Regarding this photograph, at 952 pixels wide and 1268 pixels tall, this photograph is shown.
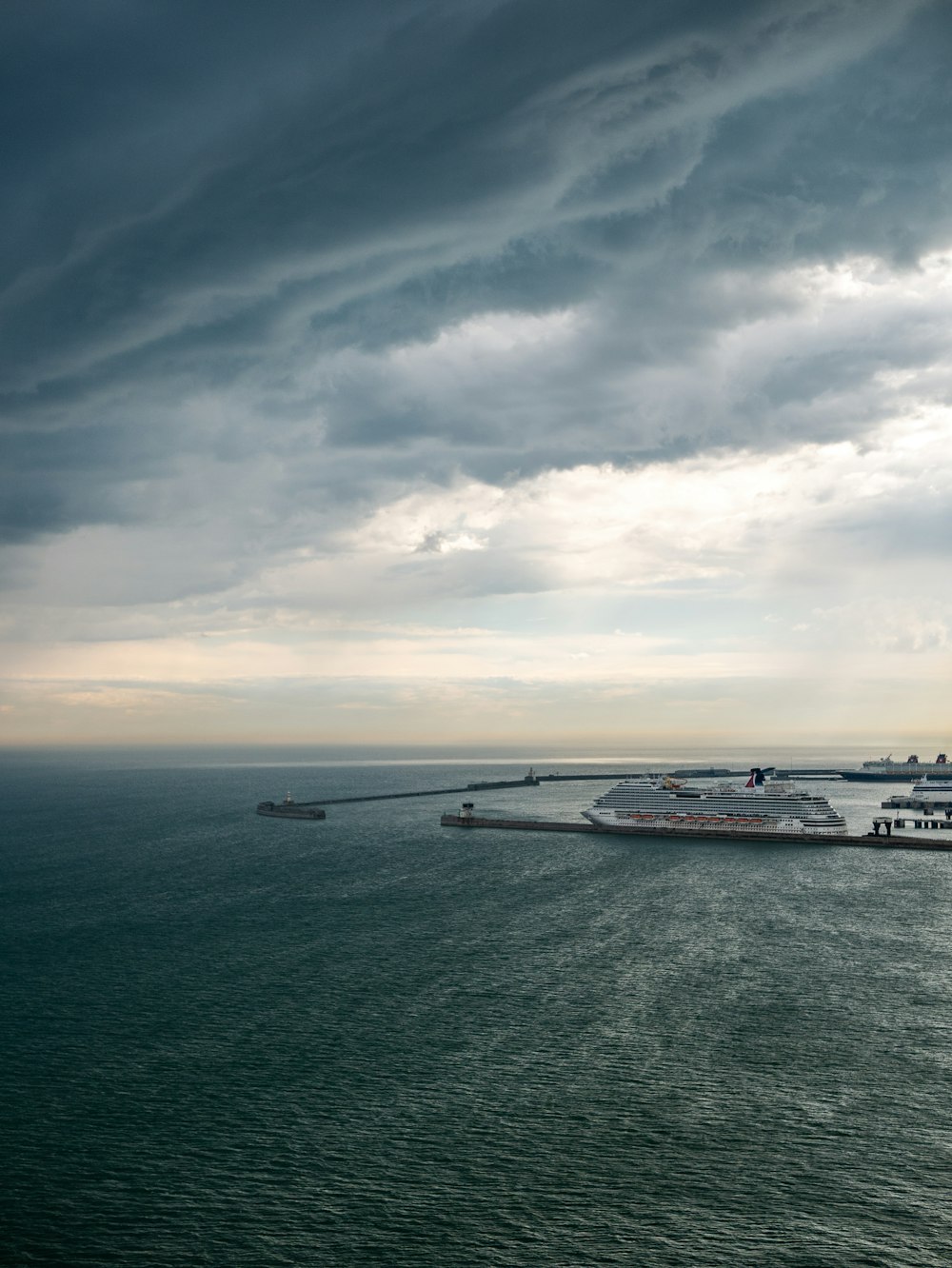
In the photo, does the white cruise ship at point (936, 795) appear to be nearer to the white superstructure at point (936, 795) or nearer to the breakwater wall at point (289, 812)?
the white superstructure at point (936, 795)

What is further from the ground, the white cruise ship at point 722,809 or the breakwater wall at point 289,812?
the white cruise ship at point 722,809

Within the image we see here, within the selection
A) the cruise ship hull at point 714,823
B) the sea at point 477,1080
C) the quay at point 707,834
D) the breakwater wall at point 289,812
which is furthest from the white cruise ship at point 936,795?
the breakwater wall at point 289,812

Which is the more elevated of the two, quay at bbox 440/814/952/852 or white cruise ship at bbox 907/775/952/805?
white cruise ship at bbox 907/775/952/805

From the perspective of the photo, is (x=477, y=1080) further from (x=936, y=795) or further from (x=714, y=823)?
(x=936, y=795)

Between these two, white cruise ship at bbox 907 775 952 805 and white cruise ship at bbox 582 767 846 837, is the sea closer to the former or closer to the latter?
white cruise ship at bbox 582 767 846 837

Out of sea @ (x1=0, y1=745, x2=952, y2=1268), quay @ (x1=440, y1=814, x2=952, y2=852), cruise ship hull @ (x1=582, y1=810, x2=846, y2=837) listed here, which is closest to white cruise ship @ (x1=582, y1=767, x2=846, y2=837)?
cruise ship hull @ (x1=582, y1=810, x2=846, y2=837)

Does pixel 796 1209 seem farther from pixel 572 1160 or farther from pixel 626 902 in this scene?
pixel 626 902

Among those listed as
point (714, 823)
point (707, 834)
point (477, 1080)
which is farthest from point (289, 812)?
point (477, 1080)
